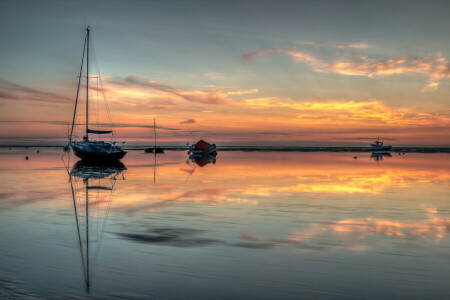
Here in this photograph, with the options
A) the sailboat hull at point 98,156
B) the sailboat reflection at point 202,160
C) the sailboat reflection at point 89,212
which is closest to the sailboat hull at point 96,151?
the sailboat hull at point 98,156

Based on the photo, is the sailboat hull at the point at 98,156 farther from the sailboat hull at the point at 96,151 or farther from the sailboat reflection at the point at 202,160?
the sailboat reflection at the point at 202,160

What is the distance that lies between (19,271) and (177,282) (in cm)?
358

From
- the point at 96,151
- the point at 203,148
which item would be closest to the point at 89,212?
the point at 96,151

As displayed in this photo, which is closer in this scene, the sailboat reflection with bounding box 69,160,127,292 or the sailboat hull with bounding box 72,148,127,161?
the sailboat reflection with bounding box 69,160,127,292

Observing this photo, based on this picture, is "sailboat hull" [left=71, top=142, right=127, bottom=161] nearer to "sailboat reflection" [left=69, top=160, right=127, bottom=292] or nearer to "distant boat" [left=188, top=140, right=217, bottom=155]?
"sailboat reflection" [left=69, top=160, right=127, bottom=292]

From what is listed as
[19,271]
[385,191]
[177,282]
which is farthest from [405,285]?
[385,191]

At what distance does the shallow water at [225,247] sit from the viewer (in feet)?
26.3

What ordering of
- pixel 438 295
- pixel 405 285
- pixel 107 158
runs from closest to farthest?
1. pixel 438 295
2. pixel 405 285
3. pixel 107 158

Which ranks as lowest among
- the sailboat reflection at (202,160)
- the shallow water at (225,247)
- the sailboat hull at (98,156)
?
the sailboat reflection at (202,160)

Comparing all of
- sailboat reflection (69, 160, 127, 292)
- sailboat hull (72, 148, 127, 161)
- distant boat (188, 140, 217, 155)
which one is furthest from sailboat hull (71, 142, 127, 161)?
distant boat (188, 140, 217, 155)

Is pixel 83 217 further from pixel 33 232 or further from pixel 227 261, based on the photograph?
pixel 227 261

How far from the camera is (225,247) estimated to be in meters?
11.4

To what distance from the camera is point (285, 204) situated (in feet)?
64.1

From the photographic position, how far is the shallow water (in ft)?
26.3
